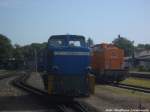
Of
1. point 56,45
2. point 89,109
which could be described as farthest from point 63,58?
point 89,109

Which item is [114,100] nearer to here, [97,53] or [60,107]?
[60,107]

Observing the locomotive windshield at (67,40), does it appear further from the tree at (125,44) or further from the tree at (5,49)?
the tree at (125,44)

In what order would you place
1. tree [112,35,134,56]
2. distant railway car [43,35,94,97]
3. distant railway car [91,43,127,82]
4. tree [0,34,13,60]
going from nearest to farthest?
distant railway car [43,35,94,97]
distant railway car [91,43,127,82]
tree [0,34,13,60]
tree [112,35,134,56]

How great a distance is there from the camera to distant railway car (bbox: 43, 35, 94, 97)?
62.4 feet

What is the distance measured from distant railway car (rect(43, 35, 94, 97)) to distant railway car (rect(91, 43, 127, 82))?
13.8m

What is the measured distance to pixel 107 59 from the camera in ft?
113

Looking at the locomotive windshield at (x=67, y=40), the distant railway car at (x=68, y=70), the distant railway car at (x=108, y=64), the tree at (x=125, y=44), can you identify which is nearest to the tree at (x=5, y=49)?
the tree at (x=125, y=44)

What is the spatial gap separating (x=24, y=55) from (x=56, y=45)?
5894 inches

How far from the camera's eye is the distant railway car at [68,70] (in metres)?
19.0

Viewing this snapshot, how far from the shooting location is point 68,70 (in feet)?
63.9

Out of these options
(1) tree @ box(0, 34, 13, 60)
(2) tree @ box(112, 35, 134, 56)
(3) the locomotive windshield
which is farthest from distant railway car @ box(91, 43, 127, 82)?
(2) tree @ box(112, 35, 134, 56)

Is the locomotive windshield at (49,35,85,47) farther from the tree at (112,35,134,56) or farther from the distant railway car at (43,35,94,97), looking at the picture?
the tree at (112,35,134,56)

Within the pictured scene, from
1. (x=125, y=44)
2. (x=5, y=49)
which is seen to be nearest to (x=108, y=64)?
(x=5, y=49)

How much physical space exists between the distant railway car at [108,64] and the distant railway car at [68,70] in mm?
13768
